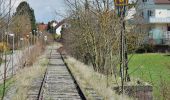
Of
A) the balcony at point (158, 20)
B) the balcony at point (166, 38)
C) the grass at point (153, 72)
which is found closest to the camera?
the grass at point (153, 72)

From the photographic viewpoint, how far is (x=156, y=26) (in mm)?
98562

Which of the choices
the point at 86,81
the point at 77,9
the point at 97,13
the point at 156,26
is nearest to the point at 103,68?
the point at 86,81

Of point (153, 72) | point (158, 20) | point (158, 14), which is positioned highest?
point (158, 14)

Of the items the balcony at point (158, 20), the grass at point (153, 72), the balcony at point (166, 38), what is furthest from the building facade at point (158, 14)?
the grass at point (153, 72)

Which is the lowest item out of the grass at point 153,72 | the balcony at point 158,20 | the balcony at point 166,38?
the grass at point 153,72

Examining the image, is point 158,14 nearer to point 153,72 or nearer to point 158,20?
point 158,20

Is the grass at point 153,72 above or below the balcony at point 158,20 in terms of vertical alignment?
below

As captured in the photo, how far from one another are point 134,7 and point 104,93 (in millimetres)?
5893

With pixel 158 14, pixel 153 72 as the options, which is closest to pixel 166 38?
pixel 158 14

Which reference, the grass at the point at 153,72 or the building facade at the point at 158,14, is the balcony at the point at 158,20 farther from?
the grass at the point at 153,72

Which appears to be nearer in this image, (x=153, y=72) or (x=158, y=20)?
(x=153, y=72)

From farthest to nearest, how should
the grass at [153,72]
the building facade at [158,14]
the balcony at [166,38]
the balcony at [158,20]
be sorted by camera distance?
1. the building facade at [158,14]
2. the balcony at [158,20]
3. the balcony at [166,38]
4. the grass at [153,72]

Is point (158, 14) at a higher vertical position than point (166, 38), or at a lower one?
higher

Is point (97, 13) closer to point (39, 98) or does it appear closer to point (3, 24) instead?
point (39, 98)
